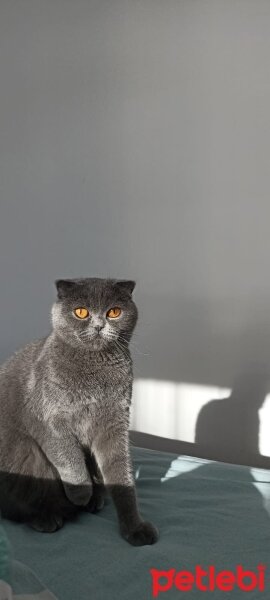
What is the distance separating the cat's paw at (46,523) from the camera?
50.3 inches

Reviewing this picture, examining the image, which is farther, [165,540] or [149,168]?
[149,168]

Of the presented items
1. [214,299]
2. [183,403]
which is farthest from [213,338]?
[183,403]

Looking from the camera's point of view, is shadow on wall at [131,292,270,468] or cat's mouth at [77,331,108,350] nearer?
cat's mouth at [77,331,108,350]

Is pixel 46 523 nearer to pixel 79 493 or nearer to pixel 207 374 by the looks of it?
pixel 79 493

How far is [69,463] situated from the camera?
129 centimetres

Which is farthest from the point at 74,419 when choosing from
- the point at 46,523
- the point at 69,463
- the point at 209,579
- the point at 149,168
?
the point at 149,168

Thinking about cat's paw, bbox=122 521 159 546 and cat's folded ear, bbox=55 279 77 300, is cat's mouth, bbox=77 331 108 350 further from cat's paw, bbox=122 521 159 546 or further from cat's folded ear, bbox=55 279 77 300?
cat's paw, bbox=122 521 159 546

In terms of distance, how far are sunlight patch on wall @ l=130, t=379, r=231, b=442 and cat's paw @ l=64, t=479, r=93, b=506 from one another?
78cm

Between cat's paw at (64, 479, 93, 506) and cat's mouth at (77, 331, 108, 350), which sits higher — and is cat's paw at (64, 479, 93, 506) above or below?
below

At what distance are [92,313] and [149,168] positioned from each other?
866 mm

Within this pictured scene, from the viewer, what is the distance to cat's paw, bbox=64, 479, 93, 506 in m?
1.30

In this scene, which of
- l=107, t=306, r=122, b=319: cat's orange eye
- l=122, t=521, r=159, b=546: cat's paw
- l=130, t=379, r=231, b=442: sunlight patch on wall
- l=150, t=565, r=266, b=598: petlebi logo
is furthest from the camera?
l=130, t=379, r=231, b=442: sunlight patch on wall

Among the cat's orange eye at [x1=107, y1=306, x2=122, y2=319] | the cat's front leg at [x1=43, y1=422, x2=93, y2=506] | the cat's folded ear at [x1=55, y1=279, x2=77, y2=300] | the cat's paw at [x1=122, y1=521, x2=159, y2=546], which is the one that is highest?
the cat's folded ear at [x1=55, y1=279, x2=77, y2=300]

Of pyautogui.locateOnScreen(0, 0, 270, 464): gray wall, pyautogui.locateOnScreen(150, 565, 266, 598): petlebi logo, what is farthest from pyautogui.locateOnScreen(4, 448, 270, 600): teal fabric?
pyautogui.locateOnScreen(0, 0, 270, 464): gray wall
